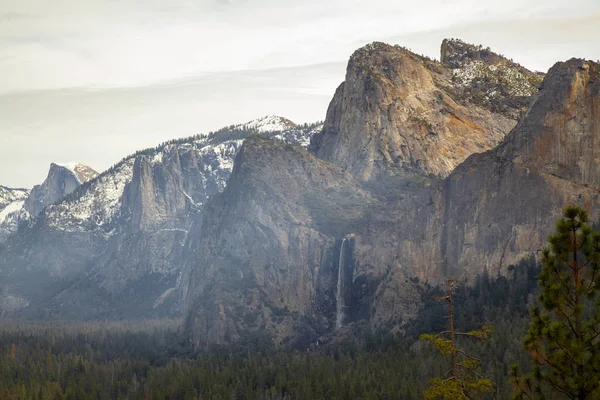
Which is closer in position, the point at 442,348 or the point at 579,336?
the point at 579,336

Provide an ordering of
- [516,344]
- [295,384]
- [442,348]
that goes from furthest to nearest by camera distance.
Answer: [295,384]
[516,344]
[442,348]

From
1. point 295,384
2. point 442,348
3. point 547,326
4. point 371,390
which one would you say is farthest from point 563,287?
point 295,384

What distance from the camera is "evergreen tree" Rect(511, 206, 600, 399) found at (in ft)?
176

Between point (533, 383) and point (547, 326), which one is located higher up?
point (547, 326)

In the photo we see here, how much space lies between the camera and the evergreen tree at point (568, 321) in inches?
2111

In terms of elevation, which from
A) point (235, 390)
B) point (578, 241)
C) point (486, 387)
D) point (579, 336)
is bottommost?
point (235, 390)

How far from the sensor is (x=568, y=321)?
54.8 meters

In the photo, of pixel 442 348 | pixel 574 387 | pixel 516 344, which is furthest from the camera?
pixel 516 344

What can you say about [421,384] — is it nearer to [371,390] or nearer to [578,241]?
[371,390]

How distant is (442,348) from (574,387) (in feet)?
37.7

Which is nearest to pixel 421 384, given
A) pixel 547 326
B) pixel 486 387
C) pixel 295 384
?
pixel 295 384

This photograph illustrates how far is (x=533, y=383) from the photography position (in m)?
55.5

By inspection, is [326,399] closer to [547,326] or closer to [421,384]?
[421,384]

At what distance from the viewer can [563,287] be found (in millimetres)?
55344
